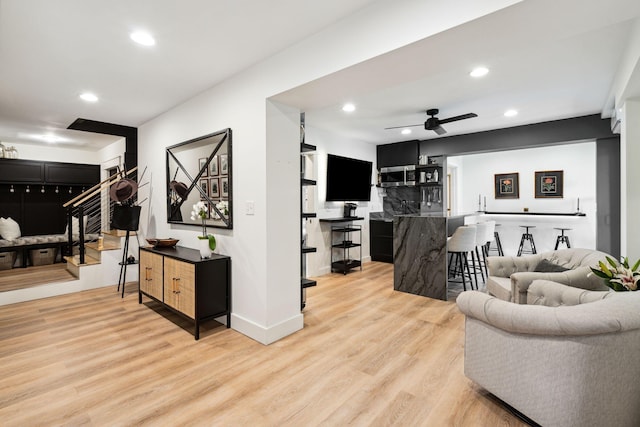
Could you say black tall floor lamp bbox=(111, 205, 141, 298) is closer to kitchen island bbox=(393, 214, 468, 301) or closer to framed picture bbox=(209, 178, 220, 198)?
framed picture bbox=(209, 178, 220, 198)

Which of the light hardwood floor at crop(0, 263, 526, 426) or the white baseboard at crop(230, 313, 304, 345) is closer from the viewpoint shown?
the light hardwood floor at crop(0, 263, 526, 426)

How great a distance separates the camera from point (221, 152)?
3219 millimetres

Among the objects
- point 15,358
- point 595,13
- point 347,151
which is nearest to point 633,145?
point 595,13

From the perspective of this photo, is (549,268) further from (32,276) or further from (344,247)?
(32,276)

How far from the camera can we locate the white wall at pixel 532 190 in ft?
21.5

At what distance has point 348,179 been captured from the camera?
5887mm

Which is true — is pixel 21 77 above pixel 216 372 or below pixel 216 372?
above

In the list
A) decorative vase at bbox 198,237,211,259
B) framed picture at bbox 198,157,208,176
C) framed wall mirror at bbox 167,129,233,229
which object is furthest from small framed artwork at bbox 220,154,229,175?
decorative vase at bbox 198,237,211,259

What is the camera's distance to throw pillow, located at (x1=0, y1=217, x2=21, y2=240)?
541cm

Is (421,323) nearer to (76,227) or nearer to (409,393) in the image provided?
(409,393)

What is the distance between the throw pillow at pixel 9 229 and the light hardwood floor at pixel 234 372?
269cm

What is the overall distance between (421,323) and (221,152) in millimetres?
2774

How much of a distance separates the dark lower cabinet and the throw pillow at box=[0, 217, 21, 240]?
6.67 meters

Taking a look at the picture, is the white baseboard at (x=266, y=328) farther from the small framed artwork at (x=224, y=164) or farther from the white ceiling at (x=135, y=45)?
the white ceiling at (x=135, y=45)
